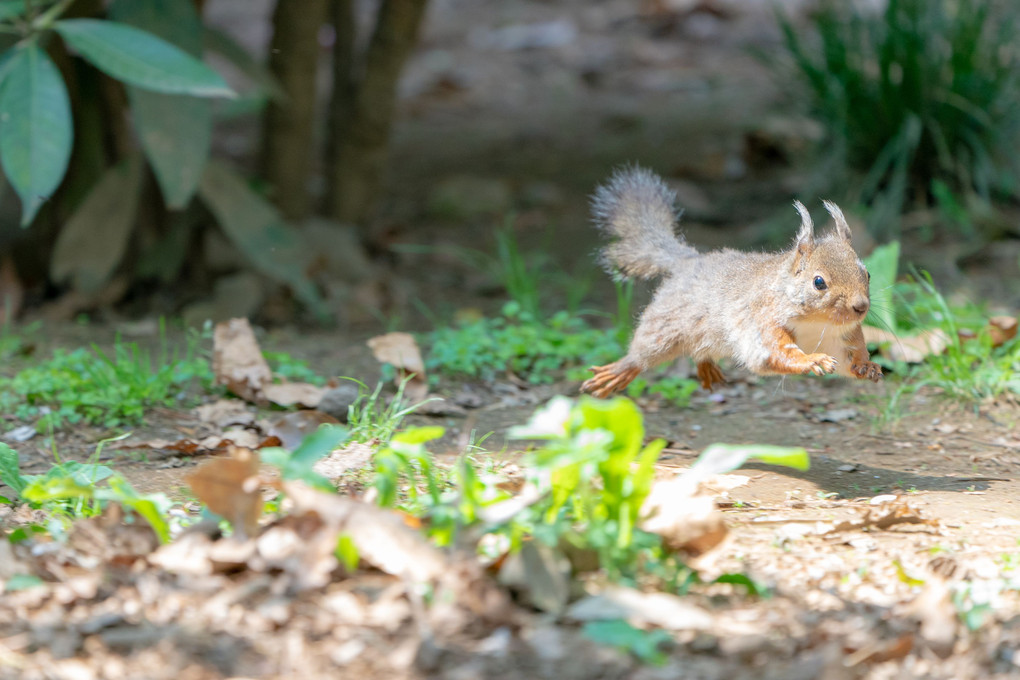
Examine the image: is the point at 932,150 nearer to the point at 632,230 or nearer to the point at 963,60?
the point at 963,60

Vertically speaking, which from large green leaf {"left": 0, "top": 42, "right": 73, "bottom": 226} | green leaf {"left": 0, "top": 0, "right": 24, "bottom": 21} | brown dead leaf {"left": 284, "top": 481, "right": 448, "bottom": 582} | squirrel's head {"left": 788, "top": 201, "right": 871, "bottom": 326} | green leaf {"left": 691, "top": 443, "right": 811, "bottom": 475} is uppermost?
green leaf {"left": 0, "top": 0, "right": 24, "bottom": 21}

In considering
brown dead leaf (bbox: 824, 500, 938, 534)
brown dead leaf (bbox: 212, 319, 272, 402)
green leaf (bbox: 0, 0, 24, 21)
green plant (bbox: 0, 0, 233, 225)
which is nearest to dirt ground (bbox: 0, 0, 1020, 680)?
brown dead leaf (bbox: 824, 500, 938, 534)

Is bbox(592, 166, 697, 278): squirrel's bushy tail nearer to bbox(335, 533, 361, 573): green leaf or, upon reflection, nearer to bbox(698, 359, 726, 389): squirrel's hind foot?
bbox(698, 359, 726, 389): squirrel's hind foot

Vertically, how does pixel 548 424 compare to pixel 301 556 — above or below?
above

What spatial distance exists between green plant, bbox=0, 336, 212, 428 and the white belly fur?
204 cm

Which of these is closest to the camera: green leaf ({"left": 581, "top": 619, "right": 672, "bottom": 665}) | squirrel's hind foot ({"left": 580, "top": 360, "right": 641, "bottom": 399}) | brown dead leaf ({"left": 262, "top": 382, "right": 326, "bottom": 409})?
green leaf ({"left": 581, "top": 619, "right": 672, "bottom": 665})

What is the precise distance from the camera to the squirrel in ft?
9.62

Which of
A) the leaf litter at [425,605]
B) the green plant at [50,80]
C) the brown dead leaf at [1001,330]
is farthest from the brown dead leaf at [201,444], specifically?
the brown dead leaf at [1001,330]

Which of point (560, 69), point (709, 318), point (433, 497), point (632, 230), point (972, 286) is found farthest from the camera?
point (560, 69)

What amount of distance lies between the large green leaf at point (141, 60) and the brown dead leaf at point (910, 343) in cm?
253

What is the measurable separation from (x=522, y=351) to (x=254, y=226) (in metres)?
1.52

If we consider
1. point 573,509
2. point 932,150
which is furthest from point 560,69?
point 573,509

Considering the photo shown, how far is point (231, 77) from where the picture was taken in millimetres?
8781

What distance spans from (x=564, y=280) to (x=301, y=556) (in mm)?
3093
